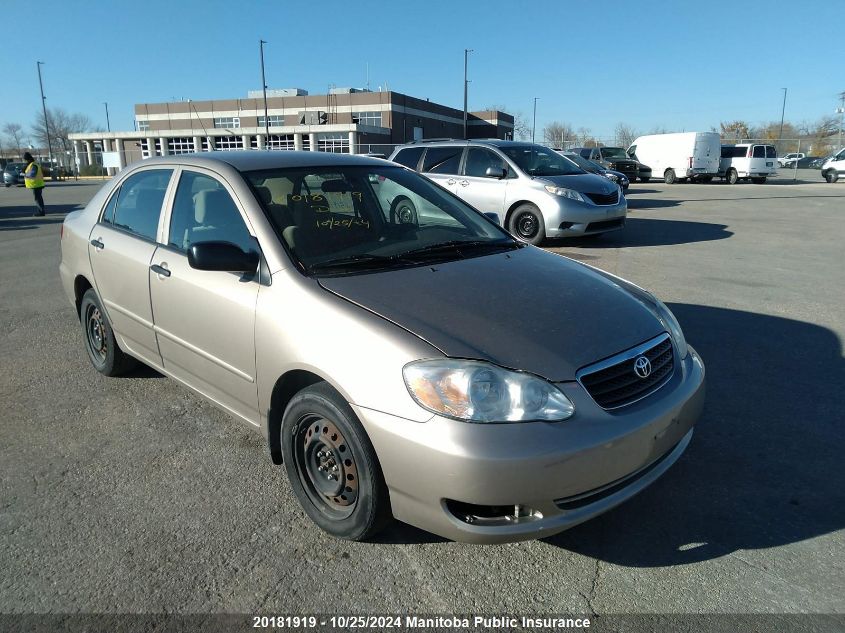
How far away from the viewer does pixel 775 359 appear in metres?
4.86

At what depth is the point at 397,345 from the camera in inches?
93.7

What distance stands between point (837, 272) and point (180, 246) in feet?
28.1

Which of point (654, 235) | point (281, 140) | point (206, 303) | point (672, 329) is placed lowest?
point (654, 235)

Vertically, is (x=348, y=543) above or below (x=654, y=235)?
below

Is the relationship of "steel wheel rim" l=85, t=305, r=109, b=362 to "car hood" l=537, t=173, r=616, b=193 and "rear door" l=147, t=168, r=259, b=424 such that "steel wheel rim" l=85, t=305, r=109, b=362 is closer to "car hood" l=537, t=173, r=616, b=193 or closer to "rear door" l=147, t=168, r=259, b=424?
"rear door" l=147, t=168, r=259, b=424

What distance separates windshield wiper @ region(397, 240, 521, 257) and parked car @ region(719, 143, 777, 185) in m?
30.5

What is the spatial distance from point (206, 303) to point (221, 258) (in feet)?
1.42

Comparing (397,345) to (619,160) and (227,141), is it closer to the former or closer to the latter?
(619,160)

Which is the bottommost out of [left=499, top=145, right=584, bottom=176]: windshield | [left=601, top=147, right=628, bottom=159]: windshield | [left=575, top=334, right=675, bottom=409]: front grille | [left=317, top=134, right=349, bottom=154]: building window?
[left=575, top=334, right=675, bottom=409]: front grille

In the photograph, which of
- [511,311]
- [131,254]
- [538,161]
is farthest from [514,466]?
[538,161]

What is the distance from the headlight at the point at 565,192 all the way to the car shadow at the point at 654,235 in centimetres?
88

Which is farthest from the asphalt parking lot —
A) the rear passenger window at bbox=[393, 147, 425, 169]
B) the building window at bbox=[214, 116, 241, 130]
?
the building window at bbox=[214, 116, 241, 130]

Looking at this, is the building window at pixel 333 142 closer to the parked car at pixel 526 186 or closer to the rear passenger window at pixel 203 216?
the parked car at pixel 526 186

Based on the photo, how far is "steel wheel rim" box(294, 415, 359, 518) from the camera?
2.58 m
